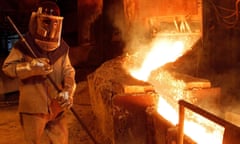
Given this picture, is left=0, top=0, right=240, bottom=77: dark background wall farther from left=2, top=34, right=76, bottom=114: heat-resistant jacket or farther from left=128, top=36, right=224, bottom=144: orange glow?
left=2, top=34, right=76, bottom=114: heat-resistant jacket

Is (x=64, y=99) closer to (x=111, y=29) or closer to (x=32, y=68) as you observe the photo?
(x=32, y=68)

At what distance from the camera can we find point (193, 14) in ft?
19.7

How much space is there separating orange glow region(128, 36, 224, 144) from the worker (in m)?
1.40

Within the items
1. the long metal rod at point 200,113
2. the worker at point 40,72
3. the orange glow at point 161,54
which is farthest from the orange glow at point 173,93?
the worker at point 40,72

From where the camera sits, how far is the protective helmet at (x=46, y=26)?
3711mm

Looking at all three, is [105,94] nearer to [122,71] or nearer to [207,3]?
[122,71]

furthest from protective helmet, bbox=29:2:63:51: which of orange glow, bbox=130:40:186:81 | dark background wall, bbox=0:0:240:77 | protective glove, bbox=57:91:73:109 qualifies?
dark background wall, bbox=0:0:240:77

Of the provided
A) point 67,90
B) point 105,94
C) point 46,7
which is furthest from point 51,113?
point 105,94

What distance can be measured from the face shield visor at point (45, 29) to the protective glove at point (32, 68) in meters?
0.26

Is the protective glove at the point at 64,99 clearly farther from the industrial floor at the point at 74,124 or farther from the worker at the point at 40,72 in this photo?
the industrial floor at the point at 74,124

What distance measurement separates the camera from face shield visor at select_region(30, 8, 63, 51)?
371 cm

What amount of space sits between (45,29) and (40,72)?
497mm

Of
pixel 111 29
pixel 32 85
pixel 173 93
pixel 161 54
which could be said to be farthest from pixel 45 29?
pixel 111 29

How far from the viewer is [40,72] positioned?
357 cm
